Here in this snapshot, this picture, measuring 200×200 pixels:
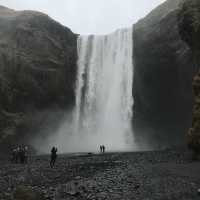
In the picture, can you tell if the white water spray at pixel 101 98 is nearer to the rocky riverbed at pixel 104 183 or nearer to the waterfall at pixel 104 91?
the waterfall at pixel 104 91

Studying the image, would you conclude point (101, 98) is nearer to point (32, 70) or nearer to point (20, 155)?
point (32, 70)

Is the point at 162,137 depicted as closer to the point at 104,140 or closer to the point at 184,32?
the point at 104,140

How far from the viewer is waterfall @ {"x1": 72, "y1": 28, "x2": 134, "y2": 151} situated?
217 ft

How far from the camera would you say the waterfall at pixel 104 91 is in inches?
2603

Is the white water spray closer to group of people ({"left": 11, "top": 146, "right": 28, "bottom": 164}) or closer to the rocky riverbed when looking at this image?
group of people ({"left": 11, "top": 146, "right": 28, "bottom": 164})

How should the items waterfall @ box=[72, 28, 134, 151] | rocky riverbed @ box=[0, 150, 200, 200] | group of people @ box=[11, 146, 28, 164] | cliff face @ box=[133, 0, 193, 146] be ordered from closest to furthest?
rocky riverbed @ box=[0, 150, 200, 200]
group of people @ box=[11, 146, 28, 164]
cliff face @ box=[133, 0, 193, 146]
waterfall @ box=[72, 28, 134, 151]

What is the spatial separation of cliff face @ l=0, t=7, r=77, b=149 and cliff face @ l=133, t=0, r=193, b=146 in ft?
40.4

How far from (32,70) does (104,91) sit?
15145 mm

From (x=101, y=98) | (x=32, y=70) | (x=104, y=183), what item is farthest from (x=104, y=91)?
(x=104, y=183)

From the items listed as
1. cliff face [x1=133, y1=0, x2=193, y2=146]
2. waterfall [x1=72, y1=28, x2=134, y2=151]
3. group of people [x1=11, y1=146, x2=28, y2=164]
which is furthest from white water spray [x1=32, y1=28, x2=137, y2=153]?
group of people [x1=11, y1=146, x2=28, y2=164]

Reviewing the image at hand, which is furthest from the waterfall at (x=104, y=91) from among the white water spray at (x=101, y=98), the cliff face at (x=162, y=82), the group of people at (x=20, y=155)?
the group of people at (x=20, y=155)

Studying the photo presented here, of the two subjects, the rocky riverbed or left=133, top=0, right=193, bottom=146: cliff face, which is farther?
left=133, top=0, right=193, bottom=146: cliff face

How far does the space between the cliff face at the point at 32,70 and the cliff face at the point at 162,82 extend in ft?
40.4

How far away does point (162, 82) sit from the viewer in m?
62.4
